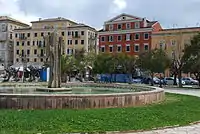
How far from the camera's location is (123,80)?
61.2 m

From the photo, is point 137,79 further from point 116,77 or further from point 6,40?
point 6,40

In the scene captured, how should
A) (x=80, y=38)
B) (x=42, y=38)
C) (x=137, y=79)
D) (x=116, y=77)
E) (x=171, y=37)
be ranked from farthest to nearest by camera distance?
(x=42, y=38), (x=80, y=38), (x=171, y=37), (x=116, y=77), (x=137, y=79)

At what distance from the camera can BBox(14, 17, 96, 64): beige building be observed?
309 ft

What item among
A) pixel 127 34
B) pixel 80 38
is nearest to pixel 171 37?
pixel 127 34

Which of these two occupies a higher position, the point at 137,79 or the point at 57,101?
the point at 137,79

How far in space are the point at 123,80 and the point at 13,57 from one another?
5335 centimetres

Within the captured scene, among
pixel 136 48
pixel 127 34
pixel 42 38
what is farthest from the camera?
pixel 42 38

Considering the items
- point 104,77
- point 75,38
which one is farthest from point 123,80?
point 75,38

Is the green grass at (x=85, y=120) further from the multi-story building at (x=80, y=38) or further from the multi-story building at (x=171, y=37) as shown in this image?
the multi-story building at (x=80, y=38)

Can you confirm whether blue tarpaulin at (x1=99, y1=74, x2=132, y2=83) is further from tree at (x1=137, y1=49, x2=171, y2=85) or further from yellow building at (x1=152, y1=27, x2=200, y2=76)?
yellow building at (x1=152, y1=27, x2=200, y2=76)

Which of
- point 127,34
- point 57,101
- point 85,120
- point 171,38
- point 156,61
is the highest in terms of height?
point 127,34

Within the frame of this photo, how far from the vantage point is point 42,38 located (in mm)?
97312

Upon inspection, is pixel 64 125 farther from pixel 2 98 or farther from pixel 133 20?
pixel 133 20

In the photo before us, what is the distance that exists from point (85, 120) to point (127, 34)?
71868 millimetres
